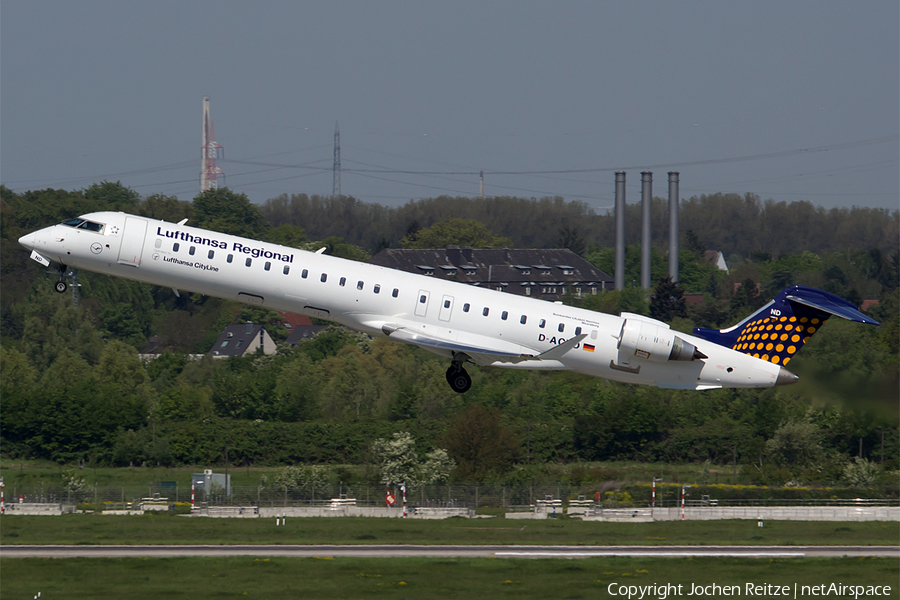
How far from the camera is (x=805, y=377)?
40406 mm

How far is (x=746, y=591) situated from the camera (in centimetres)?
3950

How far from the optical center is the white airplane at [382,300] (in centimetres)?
3409

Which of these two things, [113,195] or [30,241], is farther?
[113,195]

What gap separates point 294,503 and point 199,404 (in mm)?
36689

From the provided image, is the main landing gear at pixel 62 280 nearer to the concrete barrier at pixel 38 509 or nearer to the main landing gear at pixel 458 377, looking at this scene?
the main landing gear at pixel 458 377

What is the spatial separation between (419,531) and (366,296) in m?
21.7

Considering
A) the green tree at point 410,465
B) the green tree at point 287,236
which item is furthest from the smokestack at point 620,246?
the green tree at point 410,465

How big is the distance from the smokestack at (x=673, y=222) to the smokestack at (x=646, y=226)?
9.18 ft

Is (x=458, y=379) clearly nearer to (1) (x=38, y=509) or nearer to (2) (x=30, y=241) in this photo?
(2) (x=30, y=241)

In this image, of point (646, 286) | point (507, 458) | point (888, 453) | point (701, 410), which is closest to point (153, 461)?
point (507, 458)

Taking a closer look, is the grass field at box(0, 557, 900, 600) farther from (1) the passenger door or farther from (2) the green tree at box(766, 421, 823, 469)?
(2) the green tree at box(766, 421, 823, 469)

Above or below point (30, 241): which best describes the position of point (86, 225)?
above

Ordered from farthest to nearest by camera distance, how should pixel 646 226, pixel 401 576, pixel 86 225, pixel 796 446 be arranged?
1. pixel 646 226
2. pixel 796 446
3. pixel 401 576
4. pixel 86 225

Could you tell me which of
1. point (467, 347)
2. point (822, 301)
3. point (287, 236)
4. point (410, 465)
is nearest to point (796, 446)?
point (410, 465)
